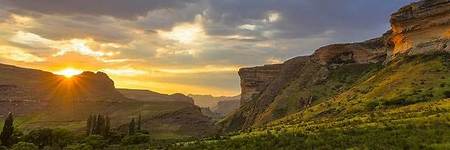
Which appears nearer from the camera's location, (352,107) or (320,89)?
(352,107)

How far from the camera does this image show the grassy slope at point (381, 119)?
38906 millimetres

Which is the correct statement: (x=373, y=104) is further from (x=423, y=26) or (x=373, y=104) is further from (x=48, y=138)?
(x=48, y=138)

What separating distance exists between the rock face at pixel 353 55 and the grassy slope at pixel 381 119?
4.41 m

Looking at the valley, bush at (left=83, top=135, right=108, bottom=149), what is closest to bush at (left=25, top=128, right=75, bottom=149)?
the valley

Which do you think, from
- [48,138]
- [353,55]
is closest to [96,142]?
[48,138]

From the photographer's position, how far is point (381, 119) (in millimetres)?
53500

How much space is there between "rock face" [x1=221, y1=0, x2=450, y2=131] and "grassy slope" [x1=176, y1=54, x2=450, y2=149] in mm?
4407

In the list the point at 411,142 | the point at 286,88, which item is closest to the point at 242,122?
the point at 286,88

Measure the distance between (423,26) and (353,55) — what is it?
48403 mm

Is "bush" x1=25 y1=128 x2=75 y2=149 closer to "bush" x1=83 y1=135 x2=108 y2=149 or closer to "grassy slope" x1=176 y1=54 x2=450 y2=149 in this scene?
"bush" x1=83 y1=135 x2=108 y2=149

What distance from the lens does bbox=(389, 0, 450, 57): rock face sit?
3676 inches

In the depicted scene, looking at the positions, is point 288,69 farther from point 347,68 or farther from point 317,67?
point 347,68

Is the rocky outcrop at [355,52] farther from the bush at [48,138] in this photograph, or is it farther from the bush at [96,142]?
the bush at [48,138]

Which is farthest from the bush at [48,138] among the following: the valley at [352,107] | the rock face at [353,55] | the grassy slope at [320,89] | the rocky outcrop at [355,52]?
the rocky outcrop at [355,52]
